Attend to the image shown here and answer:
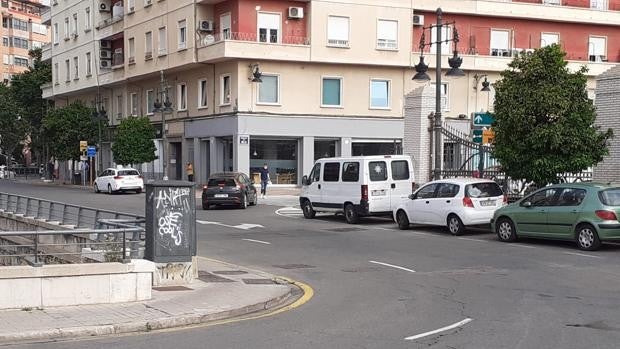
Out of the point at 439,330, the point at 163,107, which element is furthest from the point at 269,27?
the point at 439,330

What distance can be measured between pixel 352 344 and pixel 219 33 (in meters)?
37.5

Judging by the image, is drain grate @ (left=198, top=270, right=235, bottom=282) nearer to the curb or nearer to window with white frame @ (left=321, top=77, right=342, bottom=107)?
the curb

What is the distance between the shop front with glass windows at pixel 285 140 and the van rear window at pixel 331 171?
1693 cm

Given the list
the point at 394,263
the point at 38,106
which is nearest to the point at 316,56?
the point at 394,263

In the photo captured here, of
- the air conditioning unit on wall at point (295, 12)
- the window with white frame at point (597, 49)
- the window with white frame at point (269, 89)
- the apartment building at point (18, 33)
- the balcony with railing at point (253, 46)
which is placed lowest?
the window with white frame at point (269, 89)

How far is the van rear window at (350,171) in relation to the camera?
23297mm

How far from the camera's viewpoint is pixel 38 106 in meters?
75.5

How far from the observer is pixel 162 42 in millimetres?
47688

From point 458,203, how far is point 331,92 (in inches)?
982

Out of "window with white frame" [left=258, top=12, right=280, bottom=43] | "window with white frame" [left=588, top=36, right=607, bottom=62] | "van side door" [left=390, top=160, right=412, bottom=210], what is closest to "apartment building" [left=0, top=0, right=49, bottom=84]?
"window with white frame" [left=258, top=12, right=280, bottom=43]

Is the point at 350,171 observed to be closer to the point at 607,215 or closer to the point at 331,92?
the point at 607,215

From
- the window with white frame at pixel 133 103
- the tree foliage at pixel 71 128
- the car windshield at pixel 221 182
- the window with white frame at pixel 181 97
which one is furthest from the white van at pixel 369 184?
the tree foliage at pixel 71 128

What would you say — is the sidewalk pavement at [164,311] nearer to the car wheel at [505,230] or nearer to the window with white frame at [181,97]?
the car wheel at [505,230]

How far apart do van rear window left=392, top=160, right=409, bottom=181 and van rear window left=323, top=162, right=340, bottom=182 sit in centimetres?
202
